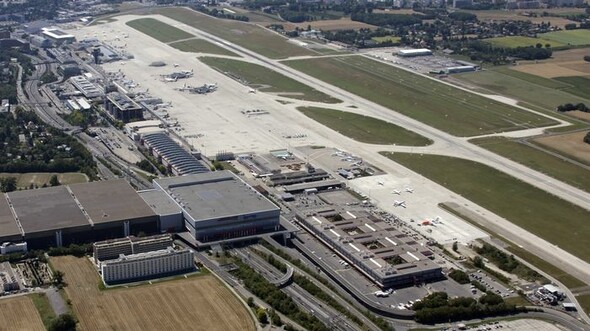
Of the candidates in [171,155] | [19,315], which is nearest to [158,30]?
[171,155]

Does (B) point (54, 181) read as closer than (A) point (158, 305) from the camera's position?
No

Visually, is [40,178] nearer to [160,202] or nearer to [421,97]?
[160,202]

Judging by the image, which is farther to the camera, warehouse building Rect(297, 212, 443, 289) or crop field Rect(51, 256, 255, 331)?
warehouse building Rect(297, 212, 443, 289)

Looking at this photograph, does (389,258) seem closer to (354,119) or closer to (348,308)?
(348,308)

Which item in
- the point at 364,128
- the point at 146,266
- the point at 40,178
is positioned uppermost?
the point at 146,266

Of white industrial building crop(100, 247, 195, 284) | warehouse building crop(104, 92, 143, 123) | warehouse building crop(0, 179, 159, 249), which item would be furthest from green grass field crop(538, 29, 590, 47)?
white industrial building crop(100, 247, 195, 284)

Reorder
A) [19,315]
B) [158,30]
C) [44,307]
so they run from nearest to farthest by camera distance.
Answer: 1. [19,315]
2. [44,307]
3. [158,30]

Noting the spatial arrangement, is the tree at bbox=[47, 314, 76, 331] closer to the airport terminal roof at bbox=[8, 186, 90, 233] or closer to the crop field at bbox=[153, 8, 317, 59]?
the airport terminal roof at bbox=[8, 186, 90, 233]
